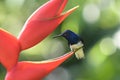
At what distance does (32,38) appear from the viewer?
1.11 meters

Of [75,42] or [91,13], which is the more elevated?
[75,42]

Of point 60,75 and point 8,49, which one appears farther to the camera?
point 60,75

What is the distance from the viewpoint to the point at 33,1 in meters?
3.05

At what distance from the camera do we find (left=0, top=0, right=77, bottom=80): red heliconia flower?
3.61 ft

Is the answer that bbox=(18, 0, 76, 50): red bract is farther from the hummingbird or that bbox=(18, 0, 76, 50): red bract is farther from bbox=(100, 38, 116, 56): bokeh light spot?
bbox=(100, 38, 116, 56): bokeh light spot

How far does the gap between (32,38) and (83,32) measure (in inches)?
74.5

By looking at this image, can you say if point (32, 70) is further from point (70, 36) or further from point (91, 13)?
point (91, 13)

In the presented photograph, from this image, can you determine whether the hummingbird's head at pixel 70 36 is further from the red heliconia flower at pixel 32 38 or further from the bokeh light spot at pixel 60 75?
the bokeh light spot at pixel 60 75

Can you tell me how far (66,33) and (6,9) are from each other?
2.28 metres

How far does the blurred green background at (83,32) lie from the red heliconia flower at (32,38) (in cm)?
163

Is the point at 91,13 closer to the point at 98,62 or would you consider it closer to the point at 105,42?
the point at 105,42

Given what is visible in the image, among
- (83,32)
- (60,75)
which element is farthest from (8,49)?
(60,75)

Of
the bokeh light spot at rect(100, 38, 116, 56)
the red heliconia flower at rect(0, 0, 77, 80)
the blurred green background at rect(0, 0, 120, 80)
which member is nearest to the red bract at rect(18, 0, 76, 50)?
the red heliconia flower at rect(0, 0, 77, 80)

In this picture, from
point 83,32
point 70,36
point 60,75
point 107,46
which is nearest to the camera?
point 70,36
